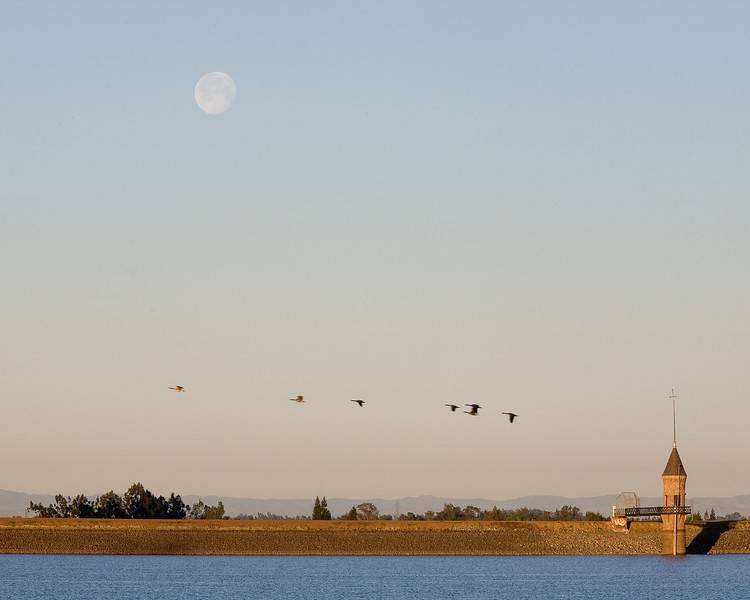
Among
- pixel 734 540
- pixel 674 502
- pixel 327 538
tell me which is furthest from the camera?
pixel 734 540

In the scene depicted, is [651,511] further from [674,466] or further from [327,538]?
[327,538]

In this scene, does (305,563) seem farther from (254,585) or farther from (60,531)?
(254,585)

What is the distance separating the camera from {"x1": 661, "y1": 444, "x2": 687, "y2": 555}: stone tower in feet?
399

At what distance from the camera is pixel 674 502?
123 metres

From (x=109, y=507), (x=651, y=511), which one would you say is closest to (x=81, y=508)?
(x=109, y=507)

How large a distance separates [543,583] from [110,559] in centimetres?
4690

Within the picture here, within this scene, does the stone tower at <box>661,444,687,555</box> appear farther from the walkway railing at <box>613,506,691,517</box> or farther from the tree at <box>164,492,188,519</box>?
the tree at <box>164,492,188,519</box>

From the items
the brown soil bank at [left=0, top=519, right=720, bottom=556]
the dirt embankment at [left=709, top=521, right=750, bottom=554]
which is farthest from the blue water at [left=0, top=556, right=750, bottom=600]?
the dirt embankment at [left=709, top=521, right=750, bottom=554]

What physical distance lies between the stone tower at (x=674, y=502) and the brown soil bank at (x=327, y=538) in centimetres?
277

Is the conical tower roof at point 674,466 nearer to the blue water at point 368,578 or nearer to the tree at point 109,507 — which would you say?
the blue water at point 368,578

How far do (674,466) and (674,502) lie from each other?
3459mm

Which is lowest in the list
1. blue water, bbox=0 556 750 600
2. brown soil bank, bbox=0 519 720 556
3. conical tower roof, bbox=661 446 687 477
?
blue water, bbox=0 556 750 600

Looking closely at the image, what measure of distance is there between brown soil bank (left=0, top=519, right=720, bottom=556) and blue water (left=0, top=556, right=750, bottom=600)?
141cm

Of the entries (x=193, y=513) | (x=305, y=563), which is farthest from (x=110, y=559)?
(x=193, y=513)
